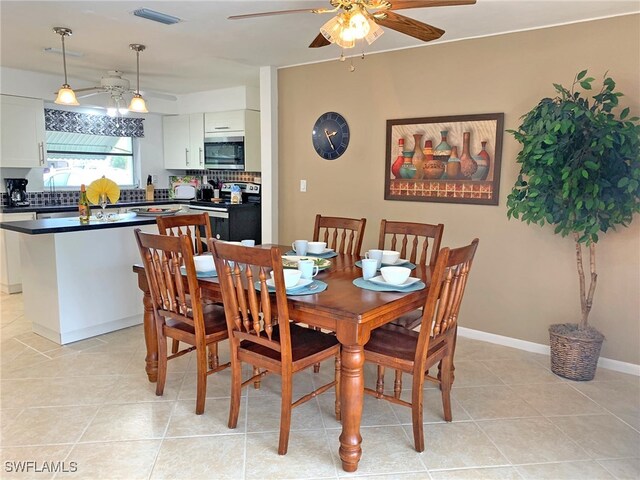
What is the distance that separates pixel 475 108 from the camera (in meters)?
3.56

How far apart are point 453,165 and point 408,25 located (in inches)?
59.3

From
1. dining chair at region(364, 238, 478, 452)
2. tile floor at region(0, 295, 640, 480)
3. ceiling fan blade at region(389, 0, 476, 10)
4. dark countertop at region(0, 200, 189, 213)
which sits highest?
ceiling fan blade at region(389, 0, 476, 10)

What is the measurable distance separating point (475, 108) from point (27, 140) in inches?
181

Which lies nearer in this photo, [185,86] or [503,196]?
[503,196]

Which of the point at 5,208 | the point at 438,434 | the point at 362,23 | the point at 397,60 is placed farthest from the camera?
the point at 5,208

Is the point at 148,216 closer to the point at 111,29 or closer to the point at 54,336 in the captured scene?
the point at 54,336

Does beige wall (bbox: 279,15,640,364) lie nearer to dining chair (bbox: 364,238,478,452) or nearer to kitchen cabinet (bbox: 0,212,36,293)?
dining chair (bbox: 364,238,478,452)

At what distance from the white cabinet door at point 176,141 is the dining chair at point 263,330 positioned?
14.6 feet

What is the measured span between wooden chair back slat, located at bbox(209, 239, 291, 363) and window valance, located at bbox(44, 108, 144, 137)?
14.6 ft

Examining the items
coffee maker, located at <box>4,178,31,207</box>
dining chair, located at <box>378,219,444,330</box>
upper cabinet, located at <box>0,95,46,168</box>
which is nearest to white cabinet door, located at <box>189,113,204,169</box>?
upper cabinet, located at <box>0,95,46,168</box>

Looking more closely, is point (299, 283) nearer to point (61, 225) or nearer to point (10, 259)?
point (61, 225)

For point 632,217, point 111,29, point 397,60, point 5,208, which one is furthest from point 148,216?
point 632,217

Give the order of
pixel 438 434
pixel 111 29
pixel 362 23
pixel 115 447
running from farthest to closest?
pixel 111 29 < pixel 438 434 < pixel 115 447 < pixel 362 23

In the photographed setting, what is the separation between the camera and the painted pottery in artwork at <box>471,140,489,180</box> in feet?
11.6
